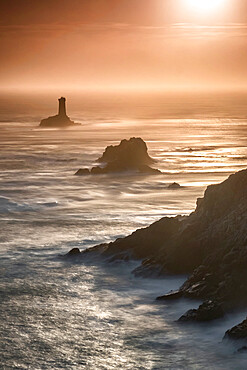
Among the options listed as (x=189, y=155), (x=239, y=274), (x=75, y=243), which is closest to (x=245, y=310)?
(x=239, y=274)

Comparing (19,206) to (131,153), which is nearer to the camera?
(19,206)

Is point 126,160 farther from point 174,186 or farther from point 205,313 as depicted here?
point 205,313

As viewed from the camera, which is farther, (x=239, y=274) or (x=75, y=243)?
(x=75, y=243)

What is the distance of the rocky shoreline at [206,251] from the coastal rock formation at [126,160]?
1919 inches

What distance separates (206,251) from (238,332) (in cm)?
942

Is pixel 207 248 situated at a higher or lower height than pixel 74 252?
higher

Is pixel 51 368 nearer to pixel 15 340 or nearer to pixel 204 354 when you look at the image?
pixel 15 340

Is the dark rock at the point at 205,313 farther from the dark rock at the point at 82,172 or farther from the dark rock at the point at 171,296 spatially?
the dark rock at the point at 82,172

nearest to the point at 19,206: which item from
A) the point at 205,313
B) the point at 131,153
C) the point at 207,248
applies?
the point at 207,248

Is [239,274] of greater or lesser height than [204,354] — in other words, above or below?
above

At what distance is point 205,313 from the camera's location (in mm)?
31625

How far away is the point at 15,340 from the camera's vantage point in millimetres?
29922

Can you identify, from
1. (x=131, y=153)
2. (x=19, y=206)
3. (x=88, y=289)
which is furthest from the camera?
(x=131, y=153)

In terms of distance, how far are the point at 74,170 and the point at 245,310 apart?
224 feet
